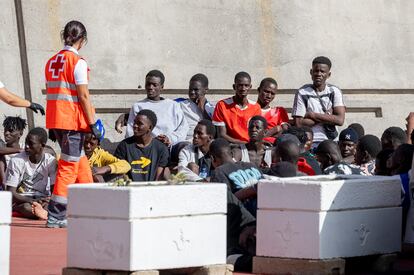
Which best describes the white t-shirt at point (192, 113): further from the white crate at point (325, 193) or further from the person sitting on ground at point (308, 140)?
the white crate at point (325, 193)

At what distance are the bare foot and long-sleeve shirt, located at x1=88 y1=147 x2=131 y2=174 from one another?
0.88 metres

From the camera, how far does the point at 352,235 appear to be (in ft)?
33.0

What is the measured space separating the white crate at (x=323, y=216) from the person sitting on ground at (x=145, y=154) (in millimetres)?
4868

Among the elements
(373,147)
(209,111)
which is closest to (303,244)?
(373,147)

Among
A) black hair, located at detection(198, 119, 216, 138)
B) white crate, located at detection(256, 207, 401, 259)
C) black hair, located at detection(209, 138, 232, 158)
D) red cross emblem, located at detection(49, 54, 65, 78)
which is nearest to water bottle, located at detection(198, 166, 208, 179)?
black hair, located at detection(198, 119, 216, 138)

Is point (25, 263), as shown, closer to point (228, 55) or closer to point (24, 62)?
point (24, 62)

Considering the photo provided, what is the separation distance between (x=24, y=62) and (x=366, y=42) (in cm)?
536

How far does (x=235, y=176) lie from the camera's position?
1112cm

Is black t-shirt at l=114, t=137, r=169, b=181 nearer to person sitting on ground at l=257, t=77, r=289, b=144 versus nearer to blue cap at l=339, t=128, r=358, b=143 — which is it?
person sitting on ground at l=257, t=77, r=289, b=144

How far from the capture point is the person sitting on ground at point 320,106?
52.1ft

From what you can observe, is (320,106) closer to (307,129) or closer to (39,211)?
(307,129)

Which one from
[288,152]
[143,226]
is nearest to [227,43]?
[288,152]

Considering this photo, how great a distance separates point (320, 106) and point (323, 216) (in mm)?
6391

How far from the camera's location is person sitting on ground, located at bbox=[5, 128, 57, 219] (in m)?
14.9
